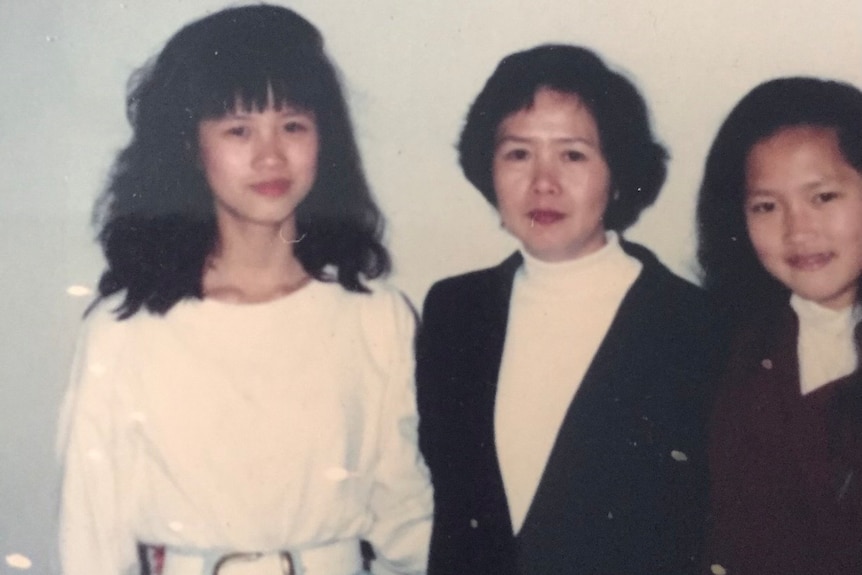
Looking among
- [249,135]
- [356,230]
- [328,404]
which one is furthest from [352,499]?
[249,135]

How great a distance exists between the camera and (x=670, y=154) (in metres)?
0.96

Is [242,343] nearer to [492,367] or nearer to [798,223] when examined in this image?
[492,367]

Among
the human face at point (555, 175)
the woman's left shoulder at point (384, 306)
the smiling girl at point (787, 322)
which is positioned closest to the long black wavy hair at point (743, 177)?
the smiling girl at point (787, 322)

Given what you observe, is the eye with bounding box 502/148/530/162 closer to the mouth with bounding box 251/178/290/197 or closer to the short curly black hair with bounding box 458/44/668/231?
the short curly black hair with bounding box 458/44/668/231

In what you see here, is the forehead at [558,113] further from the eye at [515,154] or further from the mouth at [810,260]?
the mouth at [810,260]

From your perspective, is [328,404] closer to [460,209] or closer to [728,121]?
[460,209]

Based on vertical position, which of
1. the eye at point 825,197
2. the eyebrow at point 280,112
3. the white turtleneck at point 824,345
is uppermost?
the eyebrow at point 280,112

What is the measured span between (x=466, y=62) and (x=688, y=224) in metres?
0.30

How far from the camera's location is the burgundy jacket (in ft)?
2.93

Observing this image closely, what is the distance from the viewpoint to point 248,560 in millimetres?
941

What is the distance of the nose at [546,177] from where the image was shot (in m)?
0.95

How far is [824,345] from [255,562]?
648 mm

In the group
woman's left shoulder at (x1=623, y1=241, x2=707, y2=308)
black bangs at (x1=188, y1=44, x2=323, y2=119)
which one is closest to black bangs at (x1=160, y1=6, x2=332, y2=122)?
black bangs at (x1=188, y1=44, x2=323, y2=119)

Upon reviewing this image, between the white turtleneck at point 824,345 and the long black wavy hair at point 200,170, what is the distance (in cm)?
46
